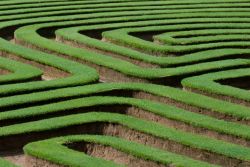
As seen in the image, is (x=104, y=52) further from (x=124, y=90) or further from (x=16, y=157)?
(x=16, y=157)

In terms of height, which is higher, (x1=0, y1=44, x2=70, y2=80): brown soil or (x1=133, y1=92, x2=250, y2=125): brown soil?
(x1=133, y1=92, x2=250, y2=125): brown soil

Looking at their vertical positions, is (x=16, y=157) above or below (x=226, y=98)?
below

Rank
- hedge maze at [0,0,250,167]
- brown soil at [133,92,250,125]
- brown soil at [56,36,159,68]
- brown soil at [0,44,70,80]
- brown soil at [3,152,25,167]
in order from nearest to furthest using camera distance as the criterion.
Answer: hedge maze at [0,0,250,167] → brown soil at [3,152,25,167] → brown soil at [133,92,250,125] → brown soil at [0,44,70,80] → brown soil at [56,36,159,68]

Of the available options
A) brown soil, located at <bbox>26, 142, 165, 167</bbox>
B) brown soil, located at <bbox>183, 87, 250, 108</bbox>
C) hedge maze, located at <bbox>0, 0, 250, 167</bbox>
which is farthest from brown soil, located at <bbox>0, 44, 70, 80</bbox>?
brown soil, located at <bbox>26, 142, 165, 167</bbox>

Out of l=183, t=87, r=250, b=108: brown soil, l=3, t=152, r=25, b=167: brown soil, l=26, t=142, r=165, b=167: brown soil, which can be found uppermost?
l=183, t=87, r=250, b=108: brown soil

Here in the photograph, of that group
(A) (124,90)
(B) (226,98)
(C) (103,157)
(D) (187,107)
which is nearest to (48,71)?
(A) (124,90)

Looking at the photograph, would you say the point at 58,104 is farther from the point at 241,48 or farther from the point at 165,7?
the point at 165,7

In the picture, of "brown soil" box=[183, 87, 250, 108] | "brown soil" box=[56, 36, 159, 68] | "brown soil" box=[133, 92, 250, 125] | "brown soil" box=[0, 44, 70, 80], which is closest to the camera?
"brown soil" box=[133, 92, 250, 125]

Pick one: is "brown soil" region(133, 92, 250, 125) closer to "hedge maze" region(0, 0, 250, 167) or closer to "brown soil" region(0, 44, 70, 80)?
"hedge maze" region(0, 0, 250, 167)

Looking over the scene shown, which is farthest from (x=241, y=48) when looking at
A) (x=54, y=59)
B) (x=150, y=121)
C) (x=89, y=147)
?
(x=89, y=147)
